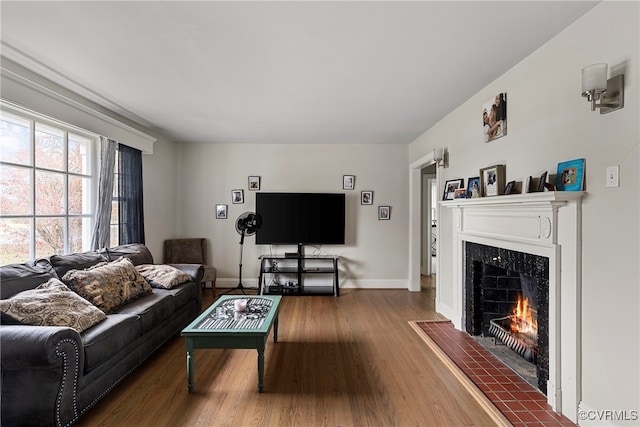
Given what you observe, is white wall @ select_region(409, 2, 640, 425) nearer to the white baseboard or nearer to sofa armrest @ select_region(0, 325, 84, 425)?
sofa armrest @ select_region(0, 325, 84, 425)

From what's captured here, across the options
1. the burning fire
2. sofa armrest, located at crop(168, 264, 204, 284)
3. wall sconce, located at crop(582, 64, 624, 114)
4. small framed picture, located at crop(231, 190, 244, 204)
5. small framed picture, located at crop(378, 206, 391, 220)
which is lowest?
the burning fire

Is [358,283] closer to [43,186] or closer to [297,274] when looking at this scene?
[297,274]

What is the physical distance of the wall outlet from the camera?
63.6 inches

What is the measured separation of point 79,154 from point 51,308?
2057 millimetres

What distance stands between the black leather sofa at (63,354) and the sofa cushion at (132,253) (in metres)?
0.41

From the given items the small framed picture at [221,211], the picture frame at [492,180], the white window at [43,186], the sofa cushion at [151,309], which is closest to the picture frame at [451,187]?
the picture frame at [492,180]

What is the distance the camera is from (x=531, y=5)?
1.72 meters

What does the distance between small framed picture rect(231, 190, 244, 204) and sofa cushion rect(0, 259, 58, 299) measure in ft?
9.48

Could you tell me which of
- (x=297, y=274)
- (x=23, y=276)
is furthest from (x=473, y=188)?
(x=23, y=276)

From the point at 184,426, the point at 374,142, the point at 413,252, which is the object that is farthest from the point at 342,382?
the point at 374,142

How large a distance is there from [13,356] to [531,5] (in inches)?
132

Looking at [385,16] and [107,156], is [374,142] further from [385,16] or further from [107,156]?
[107,156]

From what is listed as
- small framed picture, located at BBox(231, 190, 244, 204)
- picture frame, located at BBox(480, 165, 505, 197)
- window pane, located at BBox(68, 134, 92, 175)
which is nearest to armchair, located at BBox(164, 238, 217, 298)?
small framed picture, located at BBox(231, 190, 244, 204)

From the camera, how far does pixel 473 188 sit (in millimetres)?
2975
